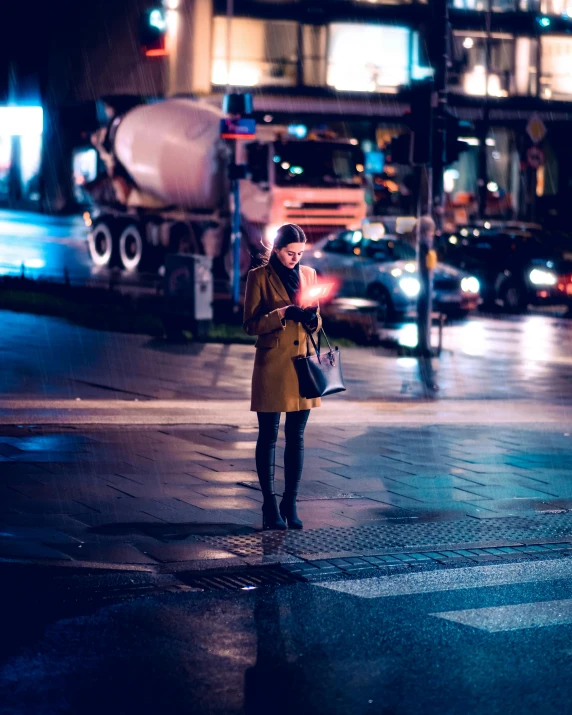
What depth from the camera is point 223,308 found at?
2269cm

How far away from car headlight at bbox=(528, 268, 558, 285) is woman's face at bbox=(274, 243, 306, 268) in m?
19.6

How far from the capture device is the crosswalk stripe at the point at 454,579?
21.9 feet

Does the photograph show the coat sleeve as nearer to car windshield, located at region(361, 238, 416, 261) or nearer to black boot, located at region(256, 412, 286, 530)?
black boot, located at region(256, 412, 286, 530)

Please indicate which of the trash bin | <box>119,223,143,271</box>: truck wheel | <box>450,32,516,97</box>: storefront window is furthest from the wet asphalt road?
<box>450,32,516,97</box>: storefront window

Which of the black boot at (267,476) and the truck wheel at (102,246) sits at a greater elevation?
the truck wheel at (102,246)

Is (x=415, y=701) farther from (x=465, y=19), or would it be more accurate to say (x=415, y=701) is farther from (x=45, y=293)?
(x=465, y=19)

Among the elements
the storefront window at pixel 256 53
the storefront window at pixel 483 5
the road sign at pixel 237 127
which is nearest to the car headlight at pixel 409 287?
the road sign at pixel 237 127

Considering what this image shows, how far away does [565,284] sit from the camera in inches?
1048

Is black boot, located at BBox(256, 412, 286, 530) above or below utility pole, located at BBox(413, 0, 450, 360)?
below

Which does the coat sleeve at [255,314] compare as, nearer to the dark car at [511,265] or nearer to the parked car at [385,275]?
the parked car at [385,275]

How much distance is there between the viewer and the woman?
24.9ft

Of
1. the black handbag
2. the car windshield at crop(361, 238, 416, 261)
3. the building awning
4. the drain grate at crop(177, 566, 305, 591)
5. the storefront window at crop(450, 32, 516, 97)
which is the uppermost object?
the storefront window at crop(450, 32, 516, 97)

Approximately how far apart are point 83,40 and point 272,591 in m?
48.7

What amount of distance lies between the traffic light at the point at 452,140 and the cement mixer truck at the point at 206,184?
9726mm
